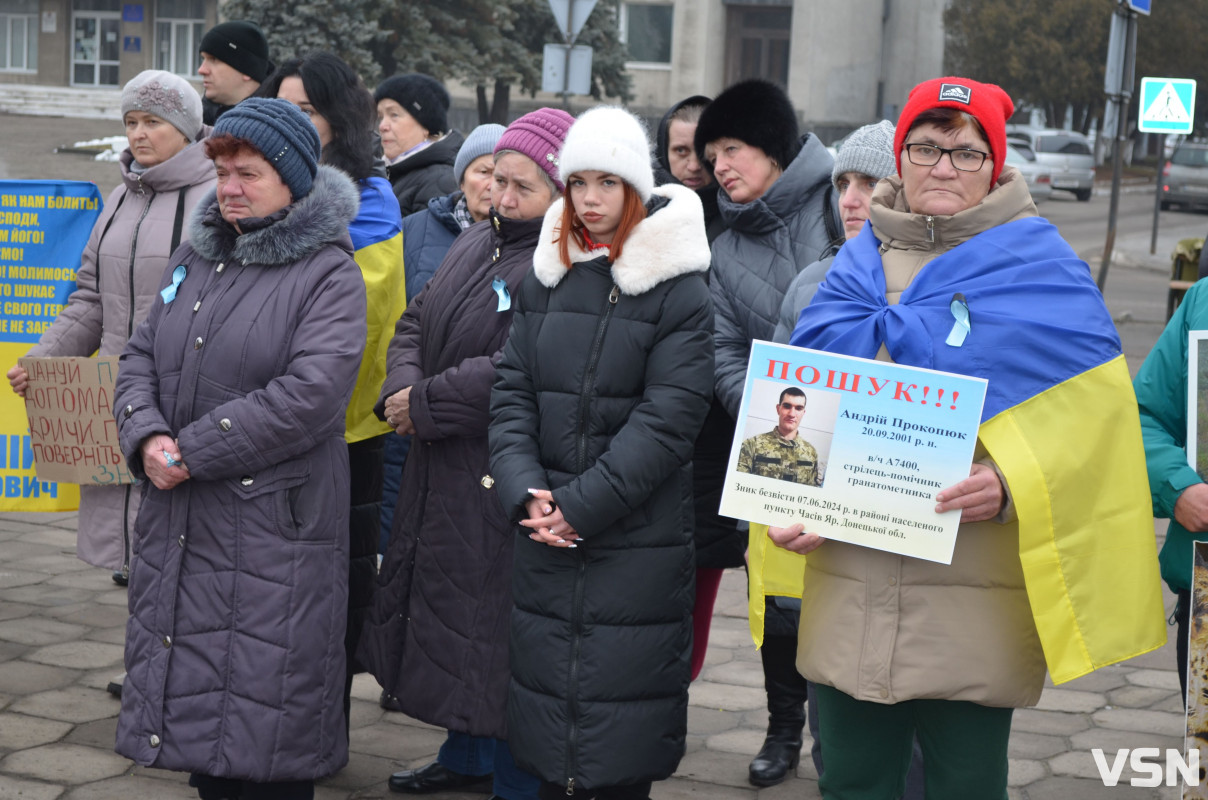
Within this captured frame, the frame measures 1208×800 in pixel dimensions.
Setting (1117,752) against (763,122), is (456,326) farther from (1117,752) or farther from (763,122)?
(1117,752)

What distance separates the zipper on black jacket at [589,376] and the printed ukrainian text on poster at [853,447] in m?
0.53

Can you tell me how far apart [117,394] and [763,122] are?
2145 millimetres

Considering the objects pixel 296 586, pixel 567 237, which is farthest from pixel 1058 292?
pixel 296 586

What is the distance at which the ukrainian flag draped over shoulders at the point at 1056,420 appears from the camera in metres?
3.07

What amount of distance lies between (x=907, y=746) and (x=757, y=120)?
6.94ft

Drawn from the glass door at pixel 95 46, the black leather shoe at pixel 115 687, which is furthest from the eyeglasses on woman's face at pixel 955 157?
the glass door at pixel 95 46

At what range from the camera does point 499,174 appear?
13.9 feet

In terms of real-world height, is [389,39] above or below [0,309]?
above

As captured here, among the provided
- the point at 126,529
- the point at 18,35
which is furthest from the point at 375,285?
the point at 18,35

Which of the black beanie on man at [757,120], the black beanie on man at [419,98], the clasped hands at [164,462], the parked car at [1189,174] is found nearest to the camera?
the clasped hands at [164,462]

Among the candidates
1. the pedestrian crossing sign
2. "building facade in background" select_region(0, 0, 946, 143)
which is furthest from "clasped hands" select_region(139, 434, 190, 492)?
"building facade in background" select_region(0, 0, 946, 143)

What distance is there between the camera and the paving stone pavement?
14.9 ft

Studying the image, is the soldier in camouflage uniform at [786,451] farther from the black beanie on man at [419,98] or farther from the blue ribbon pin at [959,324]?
the black beanie on man at [419,98]

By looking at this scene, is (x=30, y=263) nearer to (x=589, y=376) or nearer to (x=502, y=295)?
(x=502, y=295)
